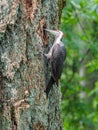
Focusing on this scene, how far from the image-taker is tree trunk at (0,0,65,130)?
2.61m

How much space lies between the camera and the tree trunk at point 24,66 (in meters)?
2.61

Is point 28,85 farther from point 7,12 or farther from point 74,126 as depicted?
point 74,126

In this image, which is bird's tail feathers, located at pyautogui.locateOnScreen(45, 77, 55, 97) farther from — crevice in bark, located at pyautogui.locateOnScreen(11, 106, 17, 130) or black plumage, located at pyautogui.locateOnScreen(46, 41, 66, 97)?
crevice in bark, located at pyautogui.locateOnScreen(11, 106, 17, 130)

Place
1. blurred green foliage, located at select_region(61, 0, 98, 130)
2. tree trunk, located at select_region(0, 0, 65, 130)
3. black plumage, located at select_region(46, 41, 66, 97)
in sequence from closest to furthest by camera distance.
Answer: tree trunk, located at select_region(0, 0, 65, 130) → black plumage, located at select_region(46, 41, 66, 97) → blurred green foliage, located at select_region(61, 0, 98, 130)

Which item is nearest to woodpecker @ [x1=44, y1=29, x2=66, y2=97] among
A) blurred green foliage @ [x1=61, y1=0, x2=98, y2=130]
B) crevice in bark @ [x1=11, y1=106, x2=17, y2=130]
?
crevice in bark @ [x1=11, y1=106, x2=17, y2=130]

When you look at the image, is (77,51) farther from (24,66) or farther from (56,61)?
Answer: (24,66)

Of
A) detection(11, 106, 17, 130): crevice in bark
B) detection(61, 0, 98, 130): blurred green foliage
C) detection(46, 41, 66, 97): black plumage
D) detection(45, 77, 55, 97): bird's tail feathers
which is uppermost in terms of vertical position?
detection(46, 41, 66, 97): black plumage

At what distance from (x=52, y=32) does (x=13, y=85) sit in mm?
555

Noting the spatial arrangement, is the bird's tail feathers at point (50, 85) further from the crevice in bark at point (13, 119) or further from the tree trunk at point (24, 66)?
the crevice in bark at point (13, 119)

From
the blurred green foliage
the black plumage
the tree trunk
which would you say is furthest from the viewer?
the blurred green foliage

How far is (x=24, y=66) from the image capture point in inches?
107

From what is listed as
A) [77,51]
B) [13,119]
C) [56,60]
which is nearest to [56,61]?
[56,60]

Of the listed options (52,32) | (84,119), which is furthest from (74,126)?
(52,32)

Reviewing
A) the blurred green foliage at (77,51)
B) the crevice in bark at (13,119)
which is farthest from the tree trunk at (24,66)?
the blurred green foliage at (77,51)
